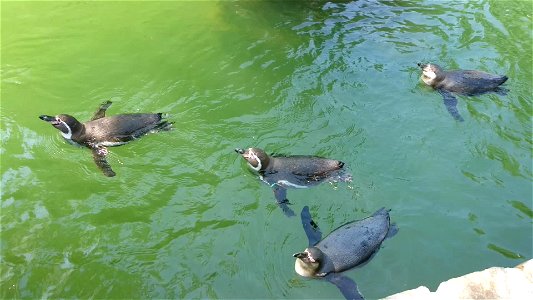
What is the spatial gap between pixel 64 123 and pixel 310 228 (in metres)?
4.11

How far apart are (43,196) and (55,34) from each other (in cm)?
537

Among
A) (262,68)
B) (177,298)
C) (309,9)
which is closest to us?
(177,298)

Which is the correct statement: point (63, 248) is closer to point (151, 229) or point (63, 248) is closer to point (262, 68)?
point (151, 229)

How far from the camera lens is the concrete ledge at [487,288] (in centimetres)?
445

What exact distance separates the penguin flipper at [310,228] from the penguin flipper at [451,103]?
3.70m

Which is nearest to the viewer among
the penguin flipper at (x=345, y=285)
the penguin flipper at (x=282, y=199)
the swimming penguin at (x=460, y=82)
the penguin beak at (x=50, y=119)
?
the penguin flipper at (x=345, y=285)

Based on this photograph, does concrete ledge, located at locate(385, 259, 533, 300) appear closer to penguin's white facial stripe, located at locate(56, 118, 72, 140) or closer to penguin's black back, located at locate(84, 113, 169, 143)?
penguin's black back, located at locate(84, 113, 169, 143)

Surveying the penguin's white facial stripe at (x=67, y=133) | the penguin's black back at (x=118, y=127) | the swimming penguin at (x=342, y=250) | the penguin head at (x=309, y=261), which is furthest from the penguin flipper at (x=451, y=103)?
the penguin's white facial stripe at (x=67, y=133)

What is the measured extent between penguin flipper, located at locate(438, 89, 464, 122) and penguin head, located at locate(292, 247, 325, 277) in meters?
4.36

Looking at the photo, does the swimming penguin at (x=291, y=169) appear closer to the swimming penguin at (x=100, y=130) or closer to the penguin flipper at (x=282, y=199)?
the penguin flipper at (x=282, y=199)

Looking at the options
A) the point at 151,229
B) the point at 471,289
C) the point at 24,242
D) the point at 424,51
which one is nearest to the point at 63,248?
the point at 24,242

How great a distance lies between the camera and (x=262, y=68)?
30.7 ft

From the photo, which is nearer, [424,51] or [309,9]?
[424,51]

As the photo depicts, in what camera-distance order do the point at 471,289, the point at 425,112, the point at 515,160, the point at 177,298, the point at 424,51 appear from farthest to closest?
the point at 424,51 → the point at 425,112 → the point at 515,160 → the point at 177,298 → the point at 471,289
